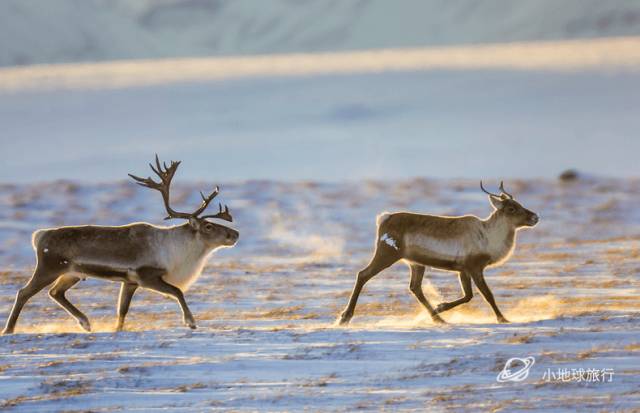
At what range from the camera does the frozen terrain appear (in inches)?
416

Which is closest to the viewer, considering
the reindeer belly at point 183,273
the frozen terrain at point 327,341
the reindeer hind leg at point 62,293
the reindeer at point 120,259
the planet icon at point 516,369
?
the frozen terrain at point 327,341

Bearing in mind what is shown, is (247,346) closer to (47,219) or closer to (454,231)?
(454,231)

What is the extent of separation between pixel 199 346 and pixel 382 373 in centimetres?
192

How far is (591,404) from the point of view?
10141 mm

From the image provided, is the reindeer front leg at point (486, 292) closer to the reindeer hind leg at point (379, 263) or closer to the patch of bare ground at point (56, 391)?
the reindeer hind leg at point (379, 263)

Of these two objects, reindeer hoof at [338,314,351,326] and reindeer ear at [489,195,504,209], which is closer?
reindeer hoof at [338,314,351,326]

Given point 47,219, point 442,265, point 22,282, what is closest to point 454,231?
point 442,265

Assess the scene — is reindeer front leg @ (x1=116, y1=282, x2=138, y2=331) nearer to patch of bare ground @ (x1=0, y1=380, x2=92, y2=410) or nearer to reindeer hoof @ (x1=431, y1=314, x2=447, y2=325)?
patch of bare ground @ (x1=0, y1=380, x2=92, y2=410)

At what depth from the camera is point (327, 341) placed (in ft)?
40.2

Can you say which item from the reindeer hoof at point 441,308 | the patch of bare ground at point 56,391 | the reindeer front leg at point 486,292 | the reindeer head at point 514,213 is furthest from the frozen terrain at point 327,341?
the reindeer head at point 514,213

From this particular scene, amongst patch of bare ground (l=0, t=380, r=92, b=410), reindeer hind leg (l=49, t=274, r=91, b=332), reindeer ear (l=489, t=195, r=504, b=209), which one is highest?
reindeer ear (l=489, t=195, r=504, b=209)

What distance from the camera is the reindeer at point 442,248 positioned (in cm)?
1366

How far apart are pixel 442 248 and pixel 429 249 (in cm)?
13

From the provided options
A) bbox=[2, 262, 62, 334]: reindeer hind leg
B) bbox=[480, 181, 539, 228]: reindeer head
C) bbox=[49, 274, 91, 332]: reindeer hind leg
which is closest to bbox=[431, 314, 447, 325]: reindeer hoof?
bbox=[480, 181, 539, 228]: reindeer head
